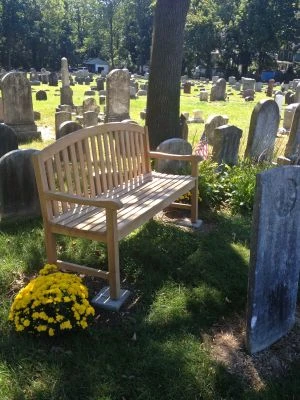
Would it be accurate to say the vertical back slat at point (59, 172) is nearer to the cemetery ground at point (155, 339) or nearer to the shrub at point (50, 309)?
the cemetery ground at point (155, 339)

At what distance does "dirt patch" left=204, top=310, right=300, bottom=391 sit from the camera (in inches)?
113

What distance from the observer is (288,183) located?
9.21ft

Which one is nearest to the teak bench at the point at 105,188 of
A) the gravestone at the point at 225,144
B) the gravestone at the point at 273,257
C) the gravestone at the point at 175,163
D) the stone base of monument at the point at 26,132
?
the gravestone at the point at 175,163

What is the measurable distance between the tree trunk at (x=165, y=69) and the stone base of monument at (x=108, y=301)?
12.9 feet

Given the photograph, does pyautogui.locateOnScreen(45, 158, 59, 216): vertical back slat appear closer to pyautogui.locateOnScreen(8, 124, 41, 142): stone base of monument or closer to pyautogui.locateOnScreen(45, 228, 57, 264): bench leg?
pyautogui.locateOnScreen(45, 228, 57, 264): bench leg

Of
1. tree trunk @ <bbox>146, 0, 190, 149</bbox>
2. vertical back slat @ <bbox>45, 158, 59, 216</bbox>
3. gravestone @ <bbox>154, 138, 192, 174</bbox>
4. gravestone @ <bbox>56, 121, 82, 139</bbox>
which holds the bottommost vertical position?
gravestone @ <bbox>154, 138, 192, 174</bbox>

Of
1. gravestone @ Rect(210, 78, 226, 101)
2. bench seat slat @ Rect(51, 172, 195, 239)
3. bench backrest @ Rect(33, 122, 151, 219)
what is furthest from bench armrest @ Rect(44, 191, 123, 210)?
gravestone @ Rect(210, 78, 226, 101)

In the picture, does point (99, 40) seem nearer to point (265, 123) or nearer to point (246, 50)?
point (246, 50)

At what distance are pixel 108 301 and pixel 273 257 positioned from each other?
4.64ft

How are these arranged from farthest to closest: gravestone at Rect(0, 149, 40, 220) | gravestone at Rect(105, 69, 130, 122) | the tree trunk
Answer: gravestone at Rect(105, 69, 130, 122), the tree trunk, gravestone at Rect(0, 149, 40, 220)

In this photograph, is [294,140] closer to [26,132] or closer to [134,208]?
[134,208]

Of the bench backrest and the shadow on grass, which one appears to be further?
the bench backrest

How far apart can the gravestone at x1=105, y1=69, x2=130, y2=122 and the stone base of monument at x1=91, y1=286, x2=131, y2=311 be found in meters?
9.95

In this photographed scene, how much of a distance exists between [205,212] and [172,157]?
0.99 metres
